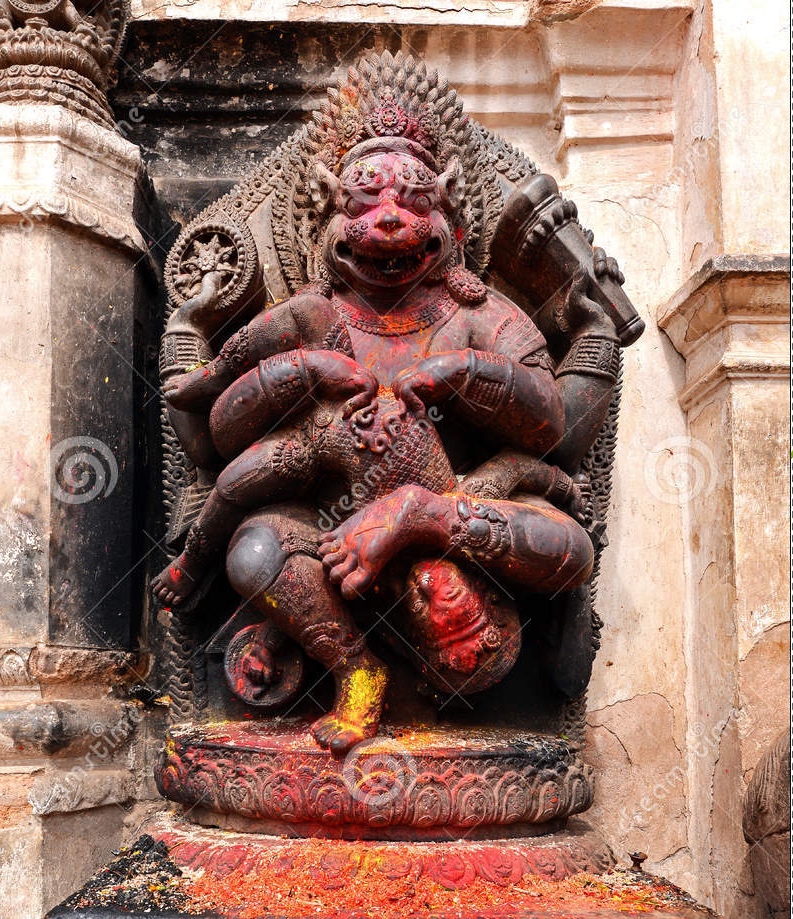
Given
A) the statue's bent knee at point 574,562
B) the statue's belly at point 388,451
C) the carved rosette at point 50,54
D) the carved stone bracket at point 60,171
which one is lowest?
the statue's bent knee at point 574,562

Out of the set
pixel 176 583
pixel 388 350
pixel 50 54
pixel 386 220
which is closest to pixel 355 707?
pixel 176 583

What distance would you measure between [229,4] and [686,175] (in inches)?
59.9

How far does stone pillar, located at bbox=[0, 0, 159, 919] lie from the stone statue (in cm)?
29

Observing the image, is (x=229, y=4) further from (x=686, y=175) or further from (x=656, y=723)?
(x=656, y=723)

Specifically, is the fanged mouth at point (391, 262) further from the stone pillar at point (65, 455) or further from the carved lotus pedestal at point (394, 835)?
the carved lotus pedestal at point (394, 835)

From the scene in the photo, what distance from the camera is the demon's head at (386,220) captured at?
2316mm

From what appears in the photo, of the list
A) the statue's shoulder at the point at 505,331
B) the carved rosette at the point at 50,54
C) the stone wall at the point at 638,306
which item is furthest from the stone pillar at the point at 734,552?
the carved rosette at the point at 50,54

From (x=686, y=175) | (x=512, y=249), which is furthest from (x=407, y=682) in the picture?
(x=686, y=175)

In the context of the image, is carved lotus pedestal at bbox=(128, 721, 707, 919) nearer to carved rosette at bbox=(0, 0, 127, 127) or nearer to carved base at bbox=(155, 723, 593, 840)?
carved base at bbox=(155, 723, 593, 840)

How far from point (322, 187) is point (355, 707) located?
1.28 metres

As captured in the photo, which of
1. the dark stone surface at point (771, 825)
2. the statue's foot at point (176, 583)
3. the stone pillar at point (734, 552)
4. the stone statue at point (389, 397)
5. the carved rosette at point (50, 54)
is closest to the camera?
the stone statue at point (389, 397)

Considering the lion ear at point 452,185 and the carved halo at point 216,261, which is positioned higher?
the lion ear at point 452,185

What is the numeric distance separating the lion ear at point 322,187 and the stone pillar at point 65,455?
0.65 m

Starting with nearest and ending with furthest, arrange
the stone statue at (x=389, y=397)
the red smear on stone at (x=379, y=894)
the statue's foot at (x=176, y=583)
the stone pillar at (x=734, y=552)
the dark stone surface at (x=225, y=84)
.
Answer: the red smear on stone at (x=379, y=894), the stone statue at (x=389, y=397), the statue's foot at (x=176, y=583), the stone pillar at (x=734, y=552), the dark stone surface at (x=225, y=84)
